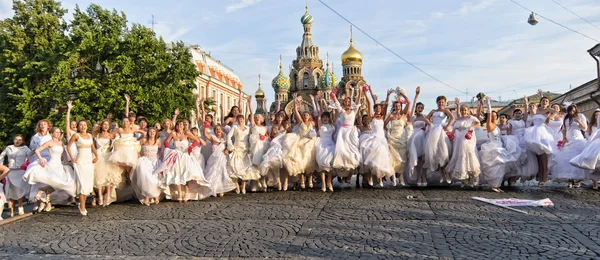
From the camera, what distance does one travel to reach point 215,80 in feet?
200

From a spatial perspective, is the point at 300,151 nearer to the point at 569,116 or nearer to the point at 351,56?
the point at 569,116

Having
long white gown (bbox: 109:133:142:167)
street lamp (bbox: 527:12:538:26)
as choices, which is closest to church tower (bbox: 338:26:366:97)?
street lamp (bbox: 527:12:538:26)

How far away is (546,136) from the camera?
37.1 feet

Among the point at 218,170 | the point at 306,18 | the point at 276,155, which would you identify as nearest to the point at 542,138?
the point at 276,155

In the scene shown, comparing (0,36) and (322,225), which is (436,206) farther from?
(0,36)

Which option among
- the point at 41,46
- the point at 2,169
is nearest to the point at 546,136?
the point at 2,169

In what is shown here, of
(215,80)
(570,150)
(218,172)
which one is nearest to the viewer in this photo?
→ (218,172)

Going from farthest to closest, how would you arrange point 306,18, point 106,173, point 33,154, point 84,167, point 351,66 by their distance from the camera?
1. point 306,18
2. point 351,66
3. point 106,173
4. point 33,154
5. point 84,167

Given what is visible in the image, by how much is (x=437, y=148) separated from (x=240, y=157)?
487 centimetres

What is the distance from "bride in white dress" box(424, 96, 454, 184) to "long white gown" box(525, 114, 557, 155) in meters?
1.95

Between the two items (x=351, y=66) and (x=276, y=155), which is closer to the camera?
(x=276, y=155)

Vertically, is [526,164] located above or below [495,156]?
below

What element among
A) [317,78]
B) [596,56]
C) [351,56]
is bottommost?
[596,56]

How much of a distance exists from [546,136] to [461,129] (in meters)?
2.17
